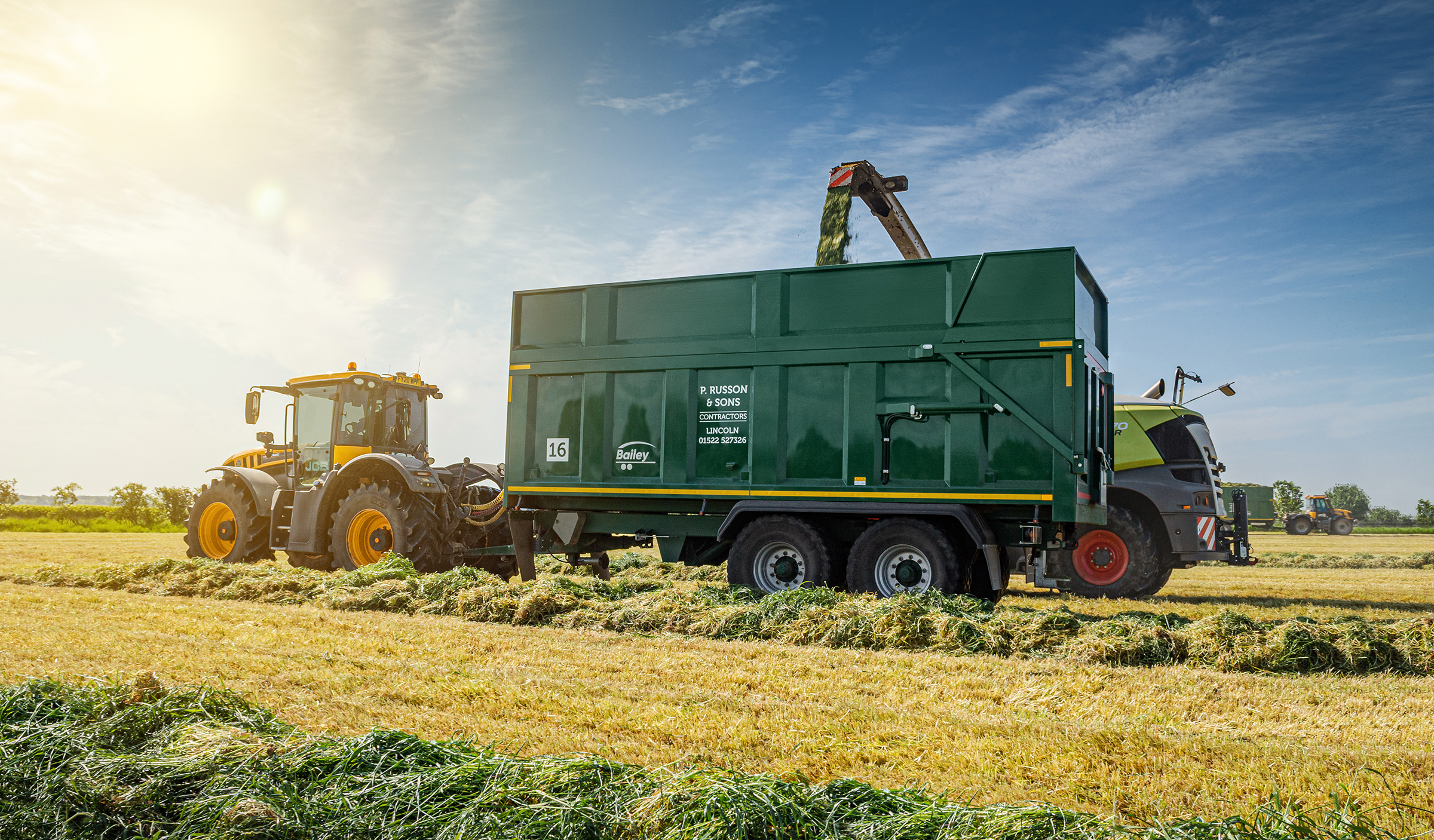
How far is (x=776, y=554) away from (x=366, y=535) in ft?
17.9

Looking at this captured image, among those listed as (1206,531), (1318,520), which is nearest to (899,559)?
(1206,531)

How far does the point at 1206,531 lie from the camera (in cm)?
1142

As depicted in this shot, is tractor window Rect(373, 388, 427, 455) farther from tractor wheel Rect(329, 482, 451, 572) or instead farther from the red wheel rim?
the red wheel rim

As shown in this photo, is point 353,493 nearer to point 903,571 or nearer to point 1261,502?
point 903,571

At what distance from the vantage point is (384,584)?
8672 mm

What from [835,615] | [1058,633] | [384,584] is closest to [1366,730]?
[1058,633]

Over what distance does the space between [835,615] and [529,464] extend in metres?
4.55

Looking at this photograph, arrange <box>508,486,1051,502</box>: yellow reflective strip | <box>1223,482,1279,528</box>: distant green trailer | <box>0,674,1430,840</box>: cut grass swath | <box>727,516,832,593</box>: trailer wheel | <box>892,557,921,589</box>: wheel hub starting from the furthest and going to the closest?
<box>1223,482,1279,528</box>: distant green trailer, <box>727,516,832,593</box>: trailer wheel, <box>892,557,921,589</box>: wheel hub, <box>508,486,1051,502</box>: yellow reflective strip, <box>0,674,1430,840</box>: cut grass swath

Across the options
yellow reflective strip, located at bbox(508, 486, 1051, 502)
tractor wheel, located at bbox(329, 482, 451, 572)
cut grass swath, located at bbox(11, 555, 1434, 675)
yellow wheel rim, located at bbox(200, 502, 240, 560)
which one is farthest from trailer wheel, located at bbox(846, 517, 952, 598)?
yellow wheel rim, located at bbox(200, 502, 240, 560)

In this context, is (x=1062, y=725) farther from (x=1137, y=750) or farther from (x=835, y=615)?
(x=835, y=615)

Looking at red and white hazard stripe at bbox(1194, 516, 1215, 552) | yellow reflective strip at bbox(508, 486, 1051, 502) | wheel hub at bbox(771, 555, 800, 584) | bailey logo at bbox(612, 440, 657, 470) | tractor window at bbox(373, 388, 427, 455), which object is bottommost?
wheel hub at bbox(771, 555, 800, 584)

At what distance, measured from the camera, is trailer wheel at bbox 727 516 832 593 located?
8984 mm

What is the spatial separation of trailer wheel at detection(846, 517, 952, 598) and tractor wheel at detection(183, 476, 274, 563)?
8277 millimetres

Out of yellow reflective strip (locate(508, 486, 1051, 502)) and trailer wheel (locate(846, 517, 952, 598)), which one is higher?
yellow reflective strip (locate(508, 486, 1051, 502))
